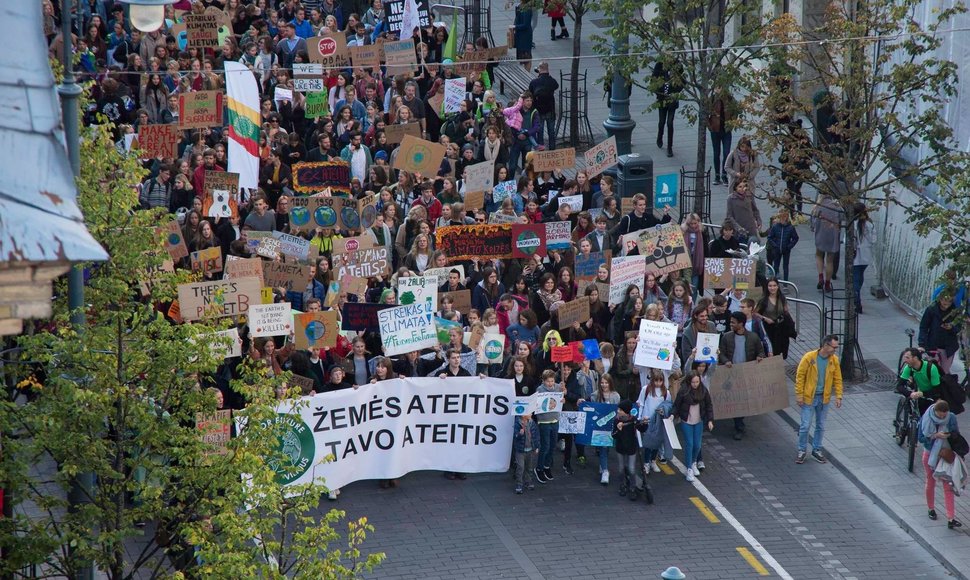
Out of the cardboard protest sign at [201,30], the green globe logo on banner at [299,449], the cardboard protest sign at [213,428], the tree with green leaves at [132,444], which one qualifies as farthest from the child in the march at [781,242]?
the tree with green leaves at [132,444]

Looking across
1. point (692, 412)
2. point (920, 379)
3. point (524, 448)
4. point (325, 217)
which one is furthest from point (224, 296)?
point (920, 379)

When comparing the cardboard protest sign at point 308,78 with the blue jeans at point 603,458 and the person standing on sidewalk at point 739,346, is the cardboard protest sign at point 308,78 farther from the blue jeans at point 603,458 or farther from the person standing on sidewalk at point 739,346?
the blue jeans at point 603,458

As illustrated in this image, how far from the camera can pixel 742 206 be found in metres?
24.6

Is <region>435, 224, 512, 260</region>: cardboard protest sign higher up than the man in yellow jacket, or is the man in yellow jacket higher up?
<region>435, 224, 512, 260</region>: cardboard protest sign

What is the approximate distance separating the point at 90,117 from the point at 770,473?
1316 cm

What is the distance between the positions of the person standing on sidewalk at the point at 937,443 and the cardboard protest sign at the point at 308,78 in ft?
41.9

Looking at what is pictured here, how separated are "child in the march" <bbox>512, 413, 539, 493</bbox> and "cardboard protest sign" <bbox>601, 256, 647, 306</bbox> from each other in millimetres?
2911

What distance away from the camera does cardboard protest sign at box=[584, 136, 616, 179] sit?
80.1 feet

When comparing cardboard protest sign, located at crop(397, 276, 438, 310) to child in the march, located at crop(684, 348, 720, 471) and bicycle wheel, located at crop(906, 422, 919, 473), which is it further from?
bicycle wheel, located at crop(906, 422, 919, 473)

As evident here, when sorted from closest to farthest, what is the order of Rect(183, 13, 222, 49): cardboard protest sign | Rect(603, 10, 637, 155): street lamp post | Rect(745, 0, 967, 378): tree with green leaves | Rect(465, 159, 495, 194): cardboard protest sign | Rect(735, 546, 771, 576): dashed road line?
Rect(735, 546, 771, 576): dashed road line → Rect(745, 0, 967, 378): tree with green leaves → Rect(465, 159, 495, 194): cardboard protest sign → Rect(603, 10, 637, 155): street lamp post → Rect(183, 13, 222, 49): cardboard protest sign

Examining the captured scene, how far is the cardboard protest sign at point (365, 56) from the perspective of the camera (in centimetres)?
2858

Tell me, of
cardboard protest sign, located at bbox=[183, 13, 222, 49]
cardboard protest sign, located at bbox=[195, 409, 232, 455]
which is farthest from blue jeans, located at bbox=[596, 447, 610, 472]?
cardboard protest sign, located at bbox=[183, 13, 222, 49]

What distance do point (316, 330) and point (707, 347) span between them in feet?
14.9

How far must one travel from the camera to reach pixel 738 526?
17609mm
